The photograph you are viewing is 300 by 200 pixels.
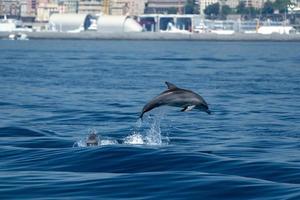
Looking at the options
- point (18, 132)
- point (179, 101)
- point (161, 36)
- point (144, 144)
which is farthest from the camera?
point (161, 36)

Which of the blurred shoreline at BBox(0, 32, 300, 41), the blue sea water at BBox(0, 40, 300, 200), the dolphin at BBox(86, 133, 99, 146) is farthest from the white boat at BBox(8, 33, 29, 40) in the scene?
the dolphin at BBox(86, 133, 99, 146)

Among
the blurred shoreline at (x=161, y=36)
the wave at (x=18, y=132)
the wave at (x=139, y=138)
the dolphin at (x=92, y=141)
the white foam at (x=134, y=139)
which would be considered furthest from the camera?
the blurred shoreline at (x=161, y=36)

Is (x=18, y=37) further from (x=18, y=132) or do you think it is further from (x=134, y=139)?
(x=134, y=139)

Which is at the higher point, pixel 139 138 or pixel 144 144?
pixel 144 144

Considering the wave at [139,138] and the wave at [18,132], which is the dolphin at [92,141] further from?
the wave at [18,132]

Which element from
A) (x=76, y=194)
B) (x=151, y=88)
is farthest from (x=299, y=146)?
(x=151, y=88)

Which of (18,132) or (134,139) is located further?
(18,132)

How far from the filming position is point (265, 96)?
139 ft

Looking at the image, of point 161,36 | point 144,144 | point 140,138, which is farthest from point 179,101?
point 161,36

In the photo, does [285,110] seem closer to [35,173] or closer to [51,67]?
[35,173]

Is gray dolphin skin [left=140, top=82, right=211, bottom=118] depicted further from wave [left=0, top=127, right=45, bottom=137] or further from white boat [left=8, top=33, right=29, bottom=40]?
white boat [left=8, top=33, right=29, bottom=40]

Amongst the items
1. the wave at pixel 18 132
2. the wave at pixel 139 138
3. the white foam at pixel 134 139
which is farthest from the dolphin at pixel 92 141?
the wave at pixel 18 132

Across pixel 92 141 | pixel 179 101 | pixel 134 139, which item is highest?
pixel 179 101

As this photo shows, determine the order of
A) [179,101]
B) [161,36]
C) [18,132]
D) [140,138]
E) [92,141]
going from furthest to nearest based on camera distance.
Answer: [161,36]
[18,132]
[140,138]
[92,141]
[179,101]
